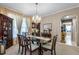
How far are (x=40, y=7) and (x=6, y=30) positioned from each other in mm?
980

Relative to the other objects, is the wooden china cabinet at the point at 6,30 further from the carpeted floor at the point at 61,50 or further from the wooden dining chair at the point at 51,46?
the wooden dining chair at the point at 51,46

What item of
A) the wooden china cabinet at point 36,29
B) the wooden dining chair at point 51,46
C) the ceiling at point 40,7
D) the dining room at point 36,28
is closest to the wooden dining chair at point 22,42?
the dining room at point 36,28

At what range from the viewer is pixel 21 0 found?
88.7 inches

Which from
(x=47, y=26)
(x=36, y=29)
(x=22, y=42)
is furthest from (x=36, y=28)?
(x=22, y=42)

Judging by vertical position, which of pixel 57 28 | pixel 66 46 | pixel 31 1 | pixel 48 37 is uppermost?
pixel 31 1

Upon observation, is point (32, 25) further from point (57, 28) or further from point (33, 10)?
point (57, 28)

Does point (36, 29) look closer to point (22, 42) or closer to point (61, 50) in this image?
point (22, 42)

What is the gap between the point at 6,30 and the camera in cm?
239

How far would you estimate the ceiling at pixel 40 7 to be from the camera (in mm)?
2254

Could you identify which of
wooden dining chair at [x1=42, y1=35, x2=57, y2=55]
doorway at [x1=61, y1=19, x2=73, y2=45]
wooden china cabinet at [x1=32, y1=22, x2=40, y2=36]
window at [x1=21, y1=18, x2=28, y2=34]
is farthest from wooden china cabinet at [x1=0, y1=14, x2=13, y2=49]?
doorway at [x1=61, y1=19, x2=73, y2=45]

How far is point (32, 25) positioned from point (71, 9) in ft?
3.22

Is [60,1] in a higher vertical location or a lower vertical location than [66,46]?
higher

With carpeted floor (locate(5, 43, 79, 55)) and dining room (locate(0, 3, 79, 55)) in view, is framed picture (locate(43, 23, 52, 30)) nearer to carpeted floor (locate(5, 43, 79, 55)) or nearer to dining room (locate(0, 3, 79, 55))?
dining room (locate(0, 3, 79, 55))
